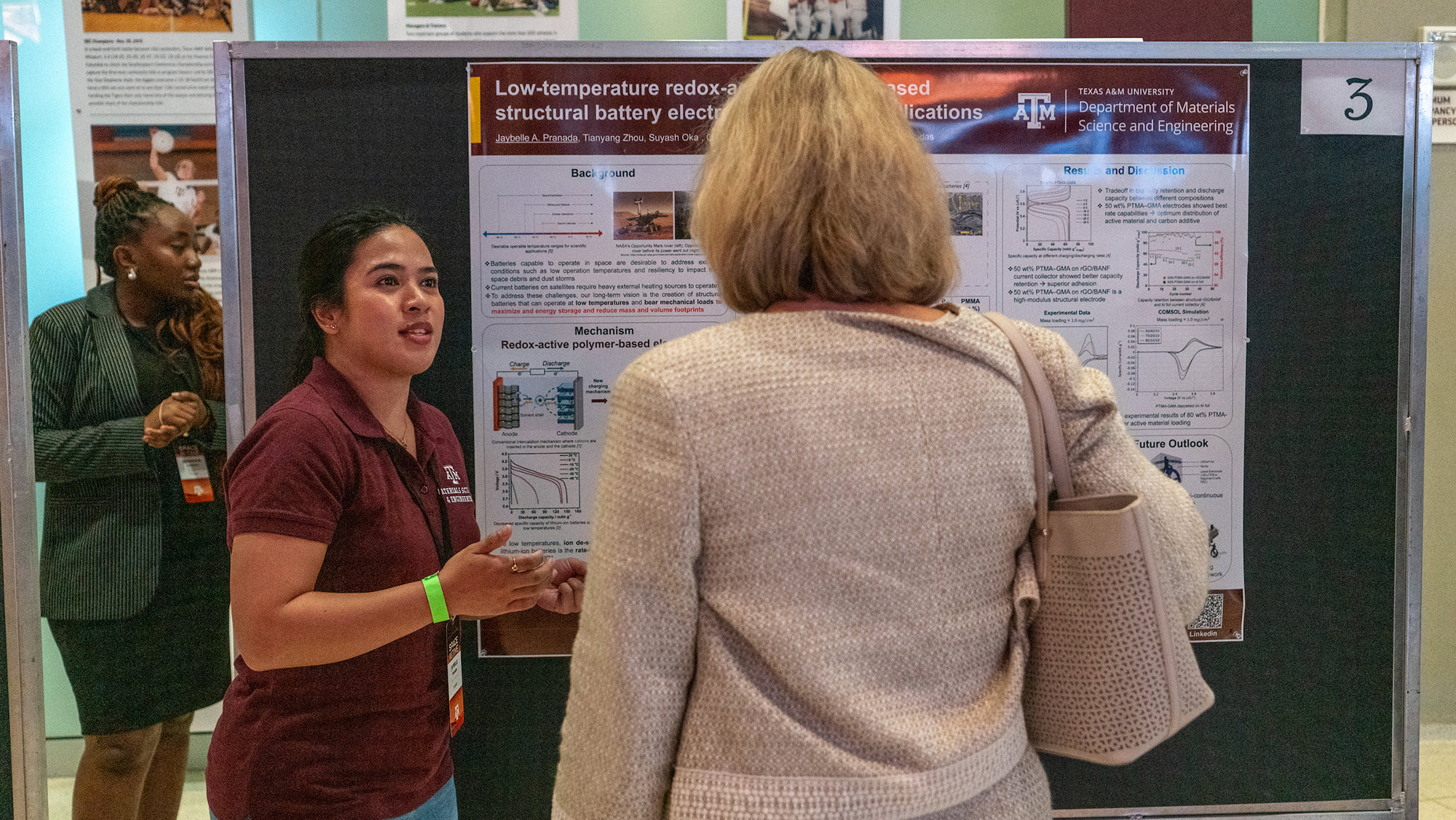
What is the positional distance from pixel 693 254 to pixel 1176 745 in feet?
5.02

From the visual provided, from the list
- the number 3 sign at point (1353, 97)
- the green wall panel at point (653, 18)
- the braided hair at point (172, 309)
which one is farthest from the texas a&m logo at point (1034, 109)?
the braided hair at point (172, 309)

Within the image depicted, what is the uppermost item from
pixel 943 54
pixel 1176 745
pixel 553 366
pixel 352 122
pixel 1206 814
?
pixel 943 54

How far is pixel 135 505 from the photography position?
2797mm

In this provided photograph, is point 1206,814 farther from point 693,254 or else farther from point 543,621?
point 693,254

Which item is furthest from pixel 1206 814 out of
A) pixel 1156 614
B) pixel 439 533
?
pixel 439 533

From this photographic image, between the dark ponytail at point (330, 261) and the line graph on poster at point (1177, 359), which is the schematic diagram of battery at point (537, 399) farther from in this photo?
the line graph on poster at point (1177, 359)

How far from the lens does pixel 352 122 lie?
2.14 m

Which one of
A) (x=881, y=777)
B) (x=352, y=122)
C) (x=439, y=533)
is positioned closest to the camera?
(x=881, y=777)

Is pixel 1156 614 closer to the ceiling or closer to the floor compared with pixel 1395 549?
closer to the ceiling

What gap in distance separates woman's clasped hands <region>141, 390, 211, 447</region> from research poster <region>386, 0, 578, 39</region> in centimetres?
153

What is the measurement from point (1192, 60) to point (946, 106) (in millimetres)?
539

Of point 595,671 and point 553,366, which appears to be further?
point 553,366

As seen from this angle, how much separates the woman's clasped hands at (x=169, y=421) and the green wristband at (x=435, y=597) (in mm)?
1558

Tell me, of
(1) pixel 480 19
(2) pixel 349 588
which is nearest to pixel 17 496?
(2) pixel 349 588
